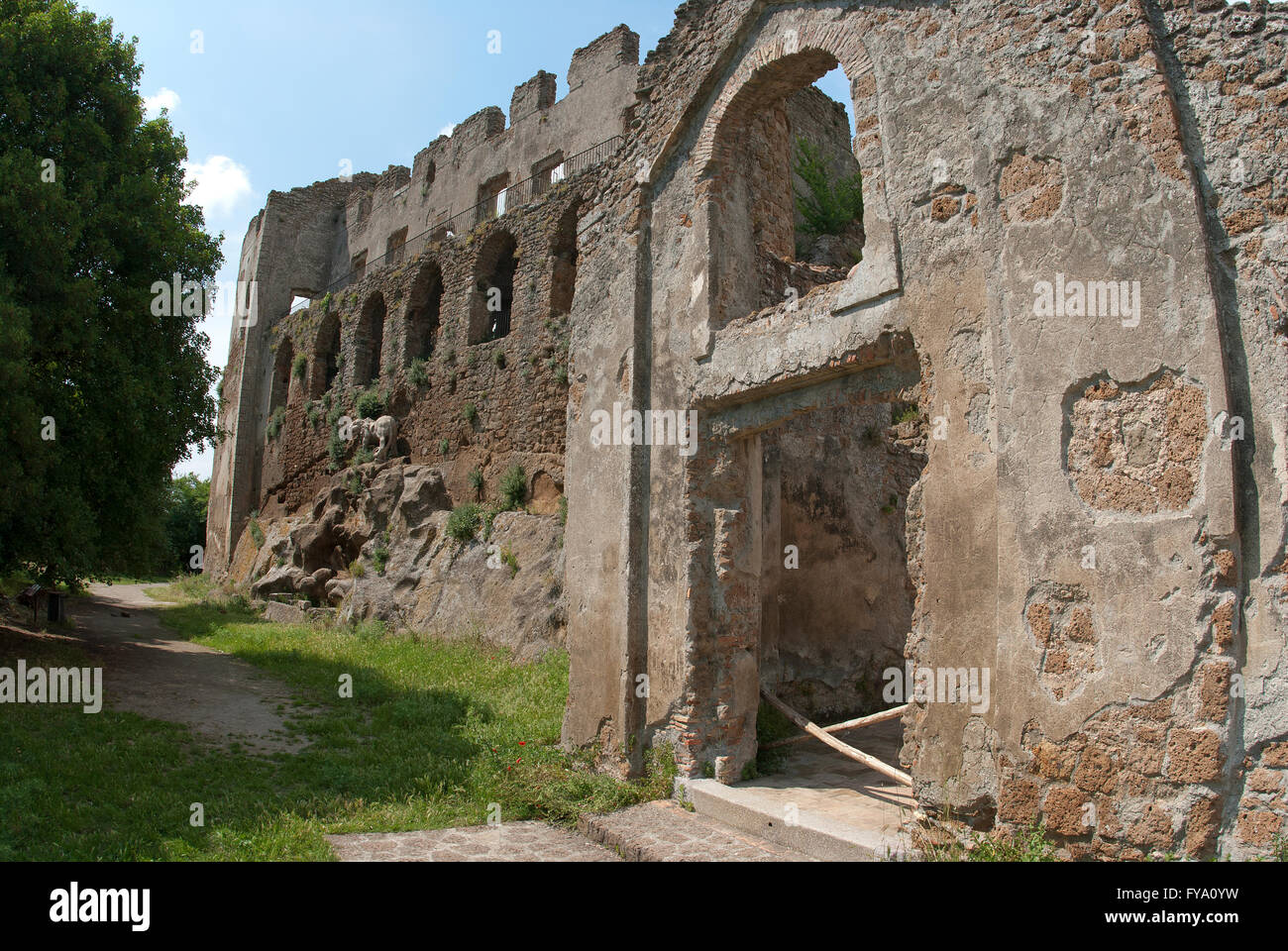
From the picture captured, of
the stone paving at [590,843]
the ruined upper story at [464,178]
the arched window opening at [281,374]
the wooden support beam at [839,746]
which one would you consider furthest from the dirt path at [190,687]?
the ruined upper story at [464,178]

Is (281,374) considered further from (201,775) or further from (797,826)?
(797,826)

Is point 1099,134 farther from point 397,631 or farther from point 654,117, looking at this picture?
point 397,631

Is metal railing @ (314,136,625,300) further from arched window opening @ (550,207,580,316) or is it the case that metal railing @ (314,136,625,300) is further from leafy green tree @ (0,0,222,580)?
leafy green tree @ (0,0,222,580)

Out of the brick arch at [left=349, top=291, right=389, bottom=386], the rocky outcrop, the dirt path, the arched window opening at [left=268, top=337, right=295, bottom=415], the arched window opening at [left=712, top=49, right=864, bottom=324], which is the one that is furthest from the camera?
the arched window opening at [left=268, top=337, right=295, bottom=415]

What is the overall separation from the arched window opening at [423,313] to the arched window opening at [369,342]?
159 centimetres

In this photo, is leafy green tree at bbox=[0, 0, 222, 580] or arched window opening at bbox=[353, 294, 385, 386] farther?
arched window opening at bbox=[353, 294, 385, 386]

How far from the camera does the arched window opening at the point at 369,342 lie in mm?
20250

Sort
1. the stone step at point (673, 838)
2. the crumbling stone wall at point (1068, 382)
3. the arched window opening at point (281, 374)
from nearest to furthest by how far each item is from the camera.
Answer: the crumbling stone wall at point (1068, 382)
the stone step at point (673, 838)
the arched window opening at point (281, 374)

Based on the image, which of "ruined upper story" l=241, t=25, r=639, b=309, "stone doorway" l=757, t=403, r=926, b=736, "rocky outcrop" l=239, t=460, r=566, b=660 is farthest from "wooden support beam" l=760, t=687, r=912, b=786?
"ruined upper story" l=241, t=25, r=639, b=309

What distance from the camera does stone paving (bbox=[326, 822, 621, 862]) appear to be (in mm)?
5898

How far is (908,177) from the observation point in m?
5.68

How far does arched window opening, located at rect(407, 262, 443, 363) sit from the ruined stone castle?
7.73 meters

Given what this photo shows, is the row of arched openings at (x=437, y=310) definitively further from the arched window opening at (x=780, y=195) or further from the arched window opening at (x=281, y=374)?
the arched window opening at (x=780, y=195)
